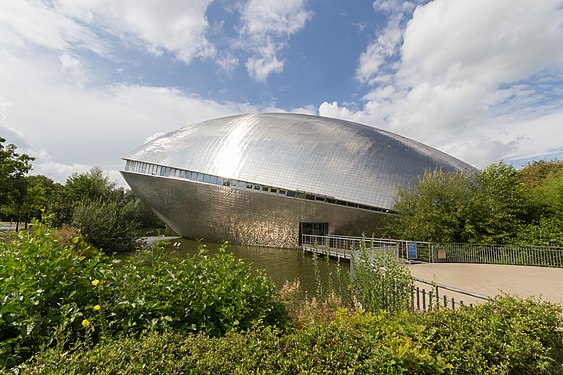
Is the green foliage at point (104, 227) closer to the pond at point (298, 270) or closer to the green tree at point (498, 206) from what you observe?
the pond at point (298, 270)

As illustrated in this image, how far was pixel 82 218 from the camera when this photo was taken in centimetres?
1881

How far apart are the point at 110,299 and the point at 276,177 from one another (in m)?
20.1

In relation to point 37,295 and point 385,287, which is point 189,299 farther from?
point 385,287

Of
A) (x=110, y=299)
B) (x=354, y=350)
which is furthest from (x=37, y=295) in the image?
(x=354, y=350)

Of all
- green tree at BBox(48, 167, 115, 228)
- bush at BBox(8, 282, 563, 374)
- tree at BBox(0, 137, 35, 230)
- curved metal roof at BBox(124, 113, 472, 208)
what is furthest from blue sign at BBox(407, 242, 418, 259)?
tree at BBox(0, 137, 35, 230)

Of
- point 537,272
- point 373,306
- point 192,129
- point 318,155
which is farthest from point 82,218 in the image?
point 537,272

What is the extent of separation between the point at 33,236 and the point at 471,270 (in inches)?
566

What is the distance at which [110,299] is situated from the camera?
3.28 m

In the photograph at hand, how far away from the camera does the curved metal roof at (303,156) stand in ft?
74.0

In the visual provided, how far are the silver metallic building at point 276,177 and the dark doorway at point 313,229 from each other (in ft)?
0.28

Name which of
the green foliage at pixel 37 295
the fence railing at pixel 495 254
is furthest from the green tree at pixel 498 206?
the green foliage at pixel 37 295

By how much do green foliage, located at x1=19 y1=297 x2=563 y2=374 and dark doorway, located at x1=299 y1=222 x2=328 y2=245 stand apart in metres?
19.9

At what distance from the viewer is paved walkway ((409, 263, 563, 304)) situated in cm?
845

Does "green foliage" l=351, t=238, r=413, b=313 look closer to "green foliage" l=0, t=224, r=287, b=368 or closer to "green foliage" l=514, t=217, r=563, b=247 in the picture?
"green foliage" l=0, t=224, r=287, b=368
